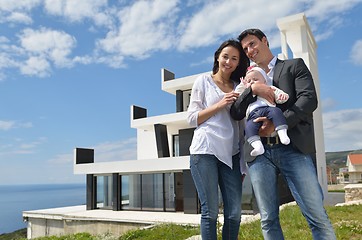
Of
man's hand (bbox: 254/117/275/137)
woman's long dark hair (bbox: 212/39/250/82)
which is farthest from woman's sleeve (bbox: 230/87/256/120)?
woman's long dark hair (bbox: 212/39/250/82)

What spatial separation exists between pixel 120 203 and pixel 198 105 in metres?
14.9

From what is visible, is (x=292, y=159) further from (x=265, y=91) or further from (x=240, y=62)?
(x=240, y=62)

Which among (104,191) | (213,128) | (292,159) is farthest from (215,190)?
(104,191)

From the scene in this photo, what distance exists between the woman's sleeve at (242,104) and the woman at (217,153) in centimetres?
7

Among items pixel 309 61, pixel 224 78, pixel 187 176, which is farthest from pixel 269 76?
pixel 309 61

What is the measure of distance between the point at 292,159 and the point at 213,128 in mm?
600

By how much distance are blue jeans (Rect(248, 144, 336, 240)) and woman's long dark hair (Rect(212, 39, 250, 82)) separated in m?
0.72

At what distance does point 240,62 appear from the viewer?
262 centimetres

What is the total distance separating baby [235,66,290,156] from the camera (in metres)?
2.09

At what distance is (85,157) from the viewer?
1812 centimetres

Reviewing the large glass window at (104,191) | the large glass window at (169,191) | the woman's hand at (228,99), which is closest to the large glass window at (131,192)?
the large glass window at (104,191)

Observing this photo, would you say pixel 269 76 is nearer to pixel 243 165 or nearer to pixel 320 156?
pixel 243 165

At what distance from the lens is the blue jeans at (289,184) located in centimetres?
207

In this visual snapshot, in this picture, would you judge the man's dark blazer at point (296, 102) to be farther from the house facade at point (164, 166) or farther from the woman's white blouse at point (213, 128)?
the house facade at point (164, 166)
